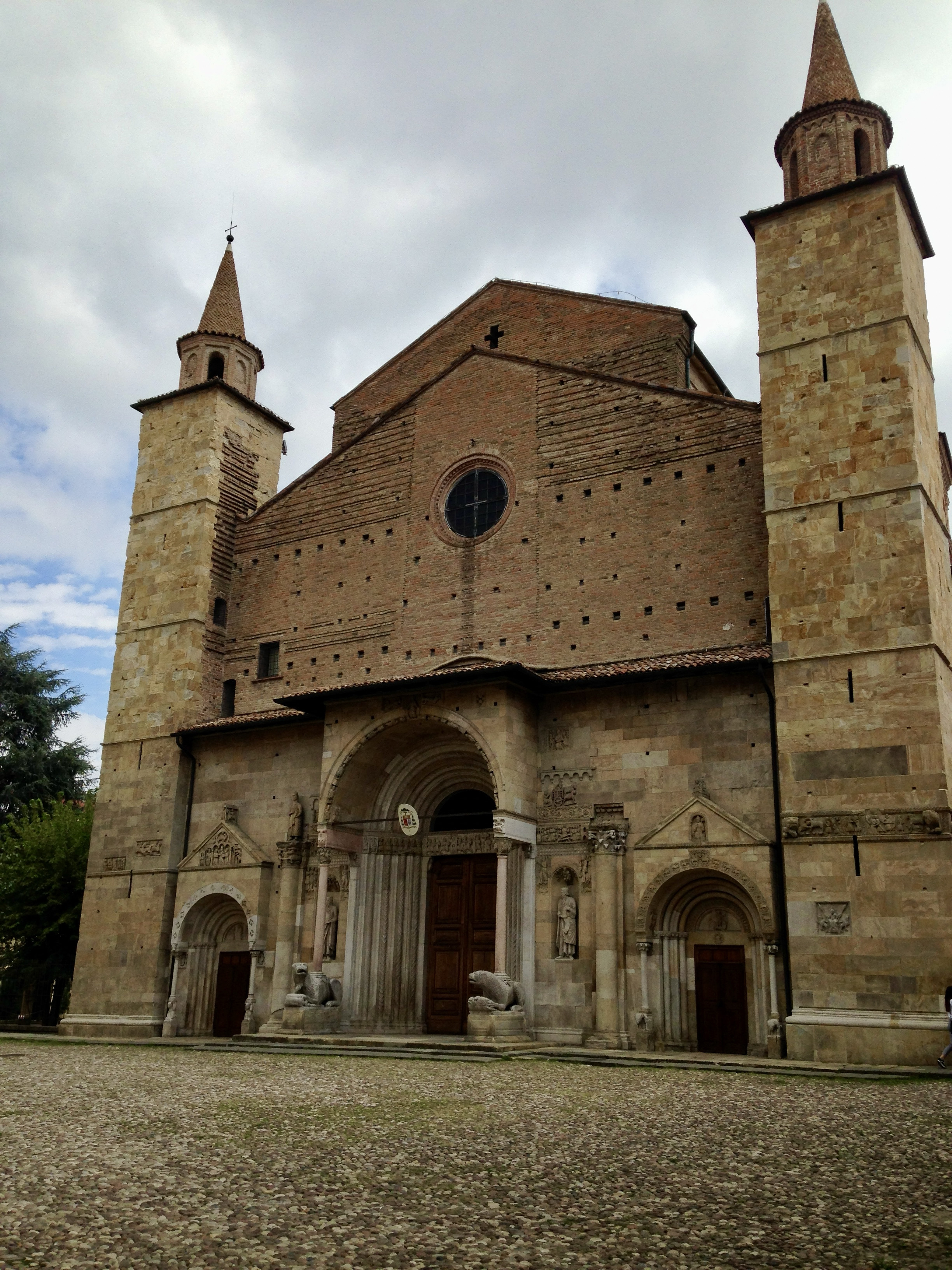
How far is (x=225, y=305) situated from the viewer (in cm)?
2822

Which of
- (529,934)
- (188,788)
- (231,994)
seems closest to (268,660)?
(188,788)

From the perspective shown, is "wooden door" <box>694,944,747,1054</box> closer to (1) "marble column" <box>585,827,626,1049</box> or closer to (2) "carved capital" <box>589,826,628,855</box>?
(1) "marble column" <box>585,827,626,1049</box>

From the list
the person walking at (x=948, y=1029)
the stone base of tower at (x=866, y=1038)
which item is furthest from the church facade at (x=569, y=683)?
the person walking at (x=948, y=1029)

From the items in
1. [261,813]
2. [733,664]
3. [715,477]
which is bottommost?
[261,813]

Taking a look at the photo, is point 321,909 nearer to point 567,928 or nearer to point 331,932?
point 331,932

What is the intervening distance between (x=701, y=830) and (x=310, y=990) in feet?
24.0

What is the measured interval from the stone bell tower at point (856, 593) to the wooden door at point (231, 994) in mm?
11243

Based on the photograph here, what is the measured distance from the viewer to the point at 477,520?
2305 cm

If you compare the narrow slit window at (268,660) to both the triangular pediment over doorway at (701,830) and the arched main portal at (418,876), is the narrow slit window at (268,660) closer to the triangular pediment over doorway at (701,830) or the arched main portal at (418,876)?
the arched main portal at (418,876)

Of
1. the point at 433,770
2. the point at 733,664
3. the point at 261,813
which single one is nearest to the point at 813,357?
the point at 733,664

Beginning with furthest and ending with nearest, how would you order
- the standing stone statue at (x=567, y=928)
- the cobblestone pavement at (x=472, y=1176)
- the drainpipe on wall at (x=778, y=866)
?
the standing stone statue at (x=567, y=928) < the drainpipe on wall at (x=778, y=866) < the cobblestone pavement at (x=472, y=1176)

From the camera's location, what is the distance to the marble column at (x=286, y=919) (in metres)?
20.9

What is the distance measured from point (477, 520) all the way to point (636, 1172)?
16.7 meters

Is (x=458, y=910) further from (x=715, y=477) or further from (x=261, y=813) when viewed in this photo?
(x=715, y=477)
